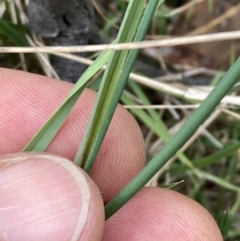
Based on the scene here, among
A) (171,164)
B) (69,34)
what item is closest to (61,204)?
(69,34)

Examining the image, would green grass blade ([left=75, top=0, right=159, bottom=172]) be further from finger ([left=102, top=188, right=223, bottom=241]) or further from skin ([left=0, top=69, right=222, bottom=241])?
finger ([left=102, top=188, right=223, bottom=241])

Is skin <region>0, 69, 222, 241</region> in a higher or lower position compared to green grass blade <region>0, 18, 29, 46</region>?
lower

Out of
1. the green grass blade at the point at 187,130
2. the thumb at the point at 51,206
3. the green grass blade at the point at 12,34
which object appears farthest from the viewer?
the green grass blade at the point at 12,34

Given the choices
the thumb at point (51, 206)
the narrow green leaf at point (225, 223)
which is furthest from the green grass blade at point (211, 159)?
the thumb at point (51, 206)

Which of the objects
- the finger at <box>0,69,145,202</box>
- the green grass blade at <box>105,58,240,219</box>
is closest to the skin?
the finger at <box>0,69,145,202</box>

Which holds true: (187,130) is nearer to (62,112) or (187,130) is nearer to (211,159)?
(62,112)

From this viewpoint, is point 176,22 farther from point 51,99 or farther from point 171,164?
point 51,99

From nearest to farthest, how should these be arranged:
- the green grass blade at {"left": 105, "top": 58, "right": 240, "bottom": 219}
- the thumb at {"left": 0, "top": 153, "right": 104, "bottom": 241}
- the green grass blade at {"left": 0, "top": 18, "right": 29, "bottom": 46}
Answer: the green grass blade at {"left": 105, "top": 58, "right": 240, "bottom": 219} < the thumb at {"left": 0, "top": 153, "right": 104, "bottom": 241} < the green grass blade at {"left": 0, "top": 18, "right": 29, "bottom": 46}

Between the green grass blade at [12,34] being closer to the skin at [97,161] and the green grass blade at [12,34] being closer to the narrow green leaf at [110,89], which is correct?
the skin at [97,161]
